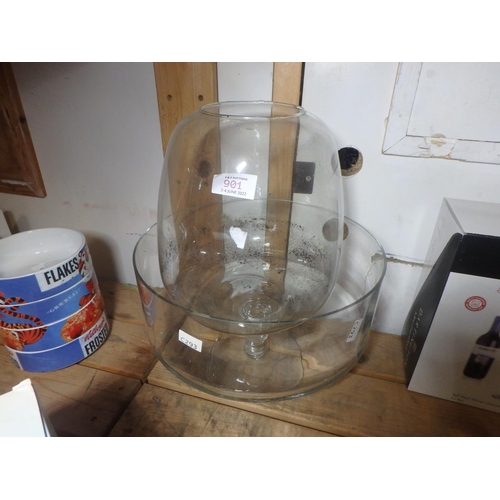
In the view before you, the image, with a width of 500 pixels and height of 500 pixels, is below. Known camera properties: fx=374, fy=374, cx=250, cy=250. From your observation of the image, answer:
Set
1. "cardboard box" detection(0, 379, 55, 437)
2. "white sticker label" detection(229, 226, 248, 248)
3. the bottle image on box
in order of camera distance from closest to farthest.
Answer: "cardboard box" detection(0, 379, 55, 437), the bottle image on box, "white sticker label" detection(229, 226, 248, 248)

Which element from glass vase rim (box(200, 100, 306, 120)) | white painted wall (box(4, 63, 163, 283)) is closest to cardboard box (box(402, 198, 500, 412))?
glass vase rim (box(200, 100, 306, 120))

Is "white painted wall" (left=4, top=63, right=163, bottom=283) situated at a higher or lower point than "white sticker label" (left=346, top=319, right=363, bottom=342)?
higher

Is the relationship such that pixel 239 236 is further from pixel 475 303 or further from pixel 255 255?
pixel 475 303

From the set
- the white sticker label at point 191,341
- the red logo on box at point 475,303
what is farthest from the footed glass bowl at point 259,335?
the red logo on box at point 475,303

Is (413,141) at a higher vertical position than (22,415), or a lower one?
higher

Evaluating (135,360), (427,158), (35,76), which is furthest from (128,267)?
(427,158)

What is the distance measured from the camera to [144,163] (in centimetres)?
65

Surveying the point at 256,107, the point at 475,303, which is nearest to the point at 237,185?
the point at 256,107

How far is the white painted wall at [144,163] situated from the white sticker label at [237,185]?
0.45ft

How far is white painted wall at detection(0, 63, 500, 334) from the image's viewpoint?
0.51 meters

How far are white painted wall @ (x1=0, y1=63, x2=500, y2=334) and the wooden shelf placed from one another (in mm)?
173

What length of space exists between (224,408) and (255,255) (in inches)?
9.0

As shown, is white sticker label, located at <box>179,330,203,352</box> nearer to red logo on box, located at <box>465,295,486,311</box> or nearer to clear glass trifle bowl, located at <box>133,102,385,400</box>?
clear glass trifle bowl, located at <box>133,102,385,400</box>

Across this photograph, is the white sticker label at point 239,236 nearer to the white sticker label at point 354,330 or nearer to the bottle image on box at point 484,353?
the white sticker label at point 354,330
